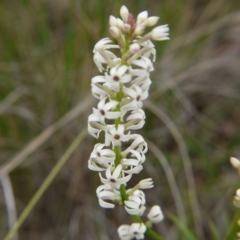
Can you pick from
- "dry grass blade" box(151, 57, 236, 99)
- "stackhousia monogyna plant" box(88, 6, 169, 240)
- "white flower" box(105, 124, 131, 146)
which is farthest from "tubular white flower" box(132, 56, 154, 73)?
"dry grass blade" box(151, 57, 236, 99)

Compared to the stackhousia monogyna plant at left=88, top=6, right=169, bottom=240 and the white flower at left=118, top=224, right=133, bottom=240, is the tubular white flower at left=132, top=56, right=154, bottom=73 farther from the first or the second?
the white flower at left=118, top=224, right=133, bottom=240

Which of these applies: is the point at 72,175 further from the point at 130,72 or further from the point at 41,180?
the point at 130,72

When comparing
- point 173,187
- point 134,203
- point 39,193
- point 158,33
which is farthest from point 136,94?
point 173,187

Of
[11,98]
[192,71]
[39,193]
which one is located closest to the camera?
[39,193]

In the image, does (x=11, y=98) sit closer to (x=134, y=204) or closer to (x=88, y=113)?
(x=88, y=113)

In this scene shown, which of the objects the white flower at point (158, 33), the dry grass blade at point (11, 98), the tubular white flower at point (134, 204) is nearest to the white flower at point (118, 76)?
the white flower at point (158, 33)

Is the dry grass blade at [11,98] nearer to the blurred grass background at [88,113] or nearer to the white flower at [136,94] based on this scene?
the blurred grass background at [88,113]
